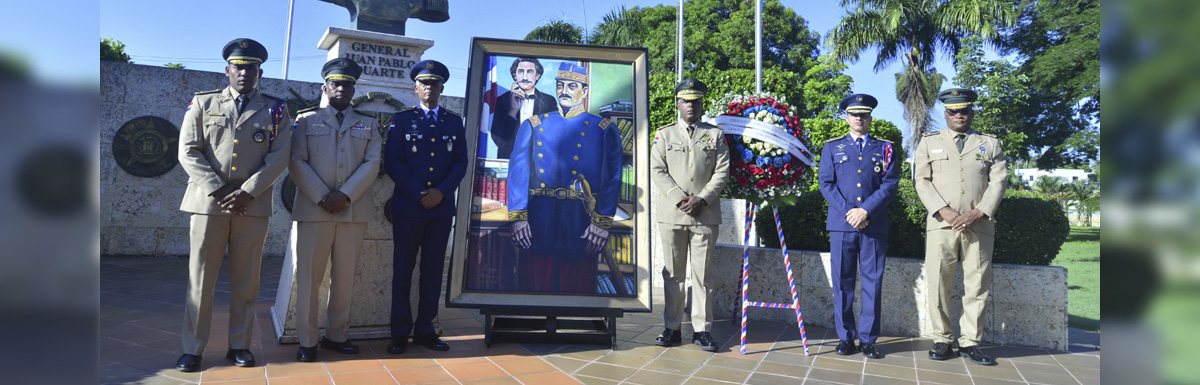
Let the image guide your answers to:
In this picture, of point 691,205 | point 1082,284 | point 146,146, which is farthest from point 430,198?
point 1082,284

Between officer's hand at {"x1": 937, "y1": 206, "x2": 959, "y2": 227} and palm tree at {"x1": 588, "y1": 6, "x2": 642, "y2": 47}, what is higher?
palm tree at {"x1": 588, "y1": 6, "x2": 642, "y2": 47}

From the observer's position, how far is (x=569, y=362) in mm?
4570

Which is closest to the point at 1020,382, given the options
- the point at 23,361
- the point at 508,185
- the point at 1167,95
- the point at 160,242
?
the point at 508,185

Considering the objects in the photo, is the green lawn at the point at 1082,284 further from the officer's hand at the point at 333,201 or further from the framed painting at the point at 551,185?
the officer's hand at the point at 333,201

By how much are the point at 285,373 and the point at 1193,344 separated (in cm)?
437

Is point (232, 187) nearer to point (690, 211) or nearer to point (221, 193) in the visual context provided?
point (221, 193)

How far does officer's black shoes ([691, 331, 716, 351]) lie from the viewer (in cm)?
509

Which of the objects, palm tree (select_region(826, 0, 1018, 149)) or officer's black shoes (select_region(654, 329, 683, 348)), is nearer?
officer's black shoes (select_region(654, 329, 683, 348))

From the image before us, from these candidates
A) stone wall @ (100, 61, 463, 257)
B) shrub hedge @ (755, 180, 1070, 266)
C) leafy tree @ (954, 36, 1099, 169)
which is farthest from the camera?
leafy tree @ (954, 36, 1099, 169)

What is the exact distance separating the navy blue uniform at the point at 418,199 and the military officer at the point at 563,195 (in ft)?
1.58

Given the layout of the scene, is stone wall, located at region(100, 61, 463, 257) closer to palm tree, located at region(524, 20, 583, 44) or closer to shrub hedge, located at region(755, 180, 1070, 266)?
shrub hedge, located at region(755, 180, 1070, 266)

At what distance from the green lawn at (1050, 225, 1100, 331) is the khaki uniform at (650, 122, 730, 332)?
2.44m

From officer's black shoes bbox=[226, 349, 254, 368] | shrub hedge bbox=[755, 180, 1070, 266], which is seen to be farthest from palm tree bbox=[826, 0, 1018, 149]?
officer's black shoes bbox=[226, 349, 254, 368]

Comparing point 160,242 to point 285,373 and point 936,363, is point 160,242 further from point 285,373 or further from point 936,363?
point 936,363
